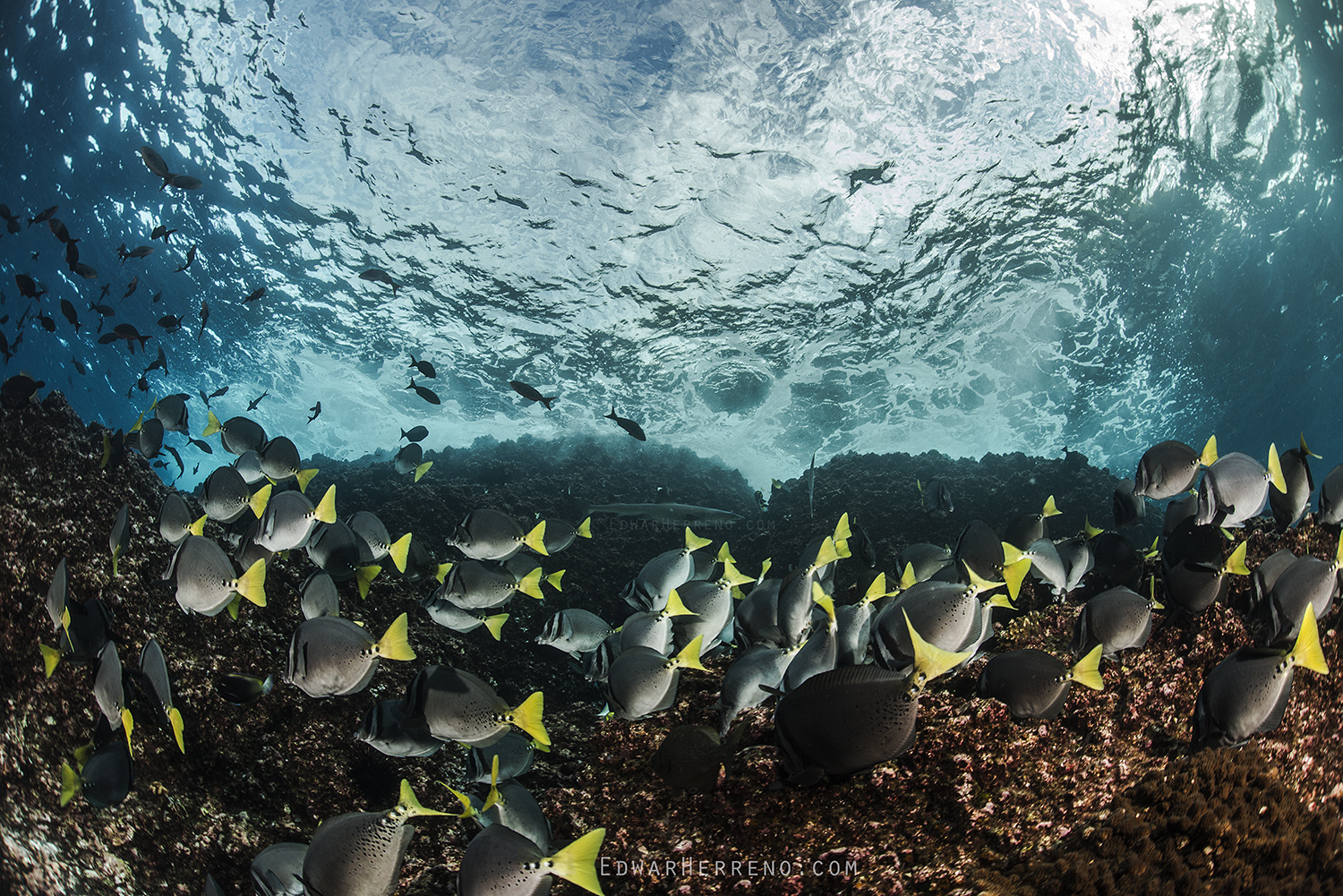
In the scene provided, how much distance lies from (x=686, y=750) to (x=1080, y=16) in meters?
13.5

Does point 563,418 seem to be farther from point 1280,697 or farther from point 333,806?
point 1280,697

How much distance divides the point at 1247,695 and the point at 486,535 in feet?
13.4

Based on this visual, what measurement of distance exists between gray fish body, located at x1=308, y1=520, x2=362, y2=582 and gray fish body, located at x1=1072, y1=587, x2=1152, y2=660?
435 cm

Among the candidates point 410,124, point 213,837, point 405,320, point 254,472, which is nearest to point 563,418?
point 405,320

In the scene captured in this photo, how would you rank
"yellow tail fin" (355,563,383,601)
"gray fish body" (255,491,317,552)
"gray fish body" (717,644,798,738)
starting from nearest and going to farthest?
"gray fish body" (717,644,798,738) < "gray fish body" (255,491,317,552) < "yellow tail fin" (355,563,383,601)

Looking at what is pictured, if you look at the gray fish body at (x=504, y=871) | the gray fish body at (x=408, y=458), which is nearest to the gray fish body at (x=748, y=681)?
the gray fish body at (x=504, y=871)

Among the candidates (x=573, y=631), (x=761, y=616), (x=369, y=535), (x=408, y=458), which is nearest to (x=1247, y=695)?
(x=761, y=616)

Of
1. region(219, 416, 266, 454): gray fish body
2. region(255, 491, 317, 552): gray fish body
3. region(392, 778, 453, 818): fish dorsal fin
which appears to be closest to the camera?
region(392, 778, 453, 818): fish dorsal fin

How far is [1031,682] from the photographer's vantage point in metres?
2.22

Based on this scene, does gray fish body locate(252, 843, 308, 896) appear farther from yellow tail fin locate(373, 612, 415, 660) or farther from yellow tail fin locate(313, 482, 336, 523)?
yellow tail fin locate(313, 482, 336, 523)

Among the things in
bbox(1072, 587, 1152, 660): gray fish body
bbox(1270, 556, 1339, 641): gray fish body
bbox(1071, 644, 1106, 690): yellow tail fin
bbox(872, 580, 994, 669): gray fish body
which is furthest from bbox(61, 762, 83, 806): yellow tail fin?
bbox(1270, 556, 1339, 641): gray fish body

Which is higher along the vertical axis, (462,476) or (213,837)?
(462,476)

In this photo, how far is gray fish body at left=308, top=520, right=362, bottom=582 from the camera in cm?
348

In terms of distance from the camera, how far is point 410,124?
11.4 metres
